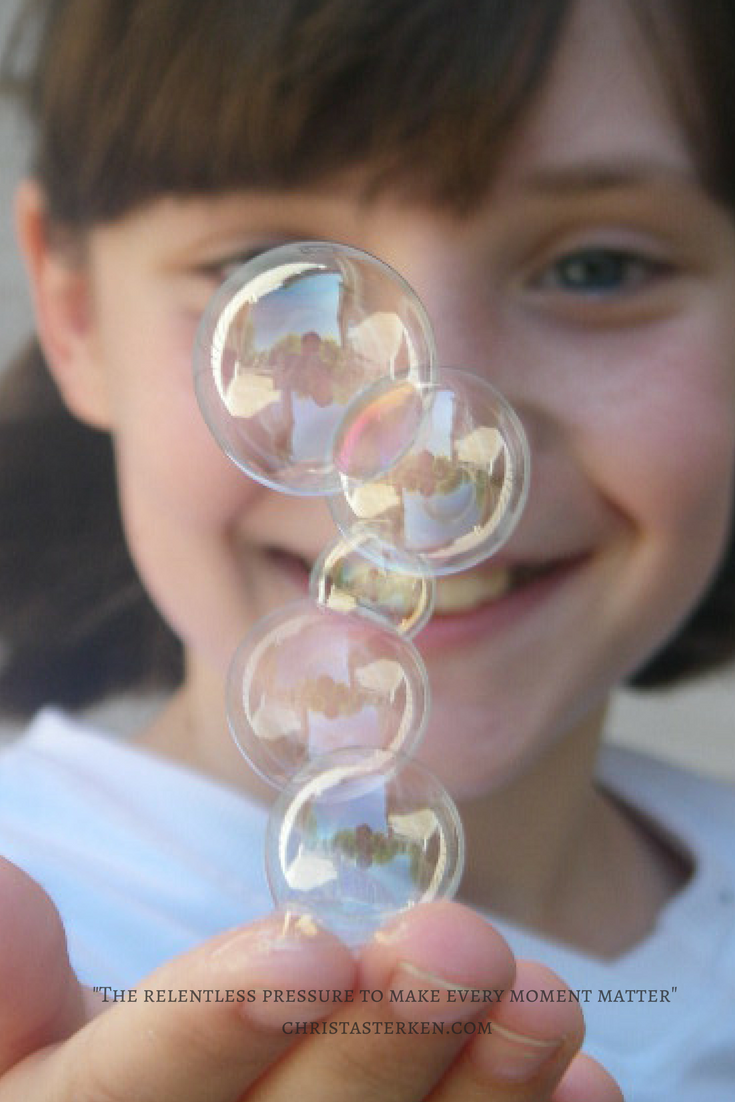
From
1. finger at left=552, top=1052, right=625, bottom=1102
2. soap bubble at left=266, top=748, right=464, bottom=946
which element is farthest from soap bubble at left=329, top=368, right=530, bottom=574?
finger at left=552, top=1052, right=625, bottom=1102

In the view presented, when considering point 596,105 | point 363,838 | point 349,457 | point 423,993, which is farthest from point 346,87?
point 423,993

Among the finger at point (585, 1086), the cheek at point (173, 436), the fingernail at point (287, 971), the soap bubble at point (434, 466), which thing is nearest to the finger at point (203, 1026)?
the fingernail at point (287, 971)

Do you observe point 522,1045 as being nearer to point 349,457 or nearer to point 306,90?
point 349,457

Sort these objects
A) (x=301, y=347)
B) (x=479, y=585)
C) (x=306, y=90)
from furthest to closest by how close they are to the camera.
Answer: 1. (x=479, y=585)
2. (x=306, y=90)
3. (x=301, y=347)

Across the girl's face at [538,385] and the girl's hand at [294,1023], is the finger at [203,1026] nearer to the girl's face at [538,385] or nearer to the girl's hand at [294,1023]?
the girl's hand at [294,1023]

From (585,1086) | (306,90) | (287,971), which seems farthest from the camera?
(306,90)

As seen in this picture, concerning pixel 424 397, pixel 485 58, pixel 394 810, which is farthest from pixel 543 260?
pixel 394 810
